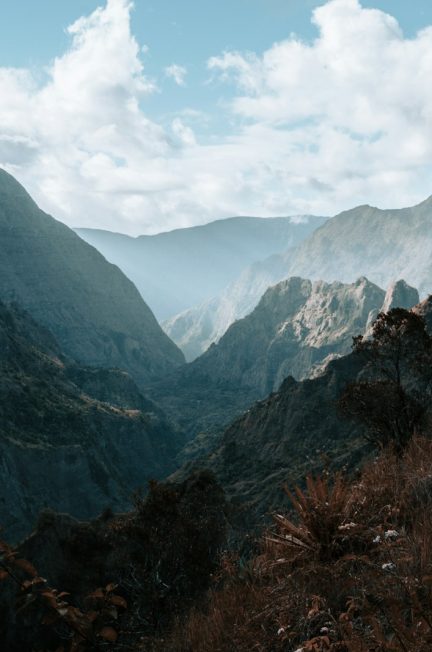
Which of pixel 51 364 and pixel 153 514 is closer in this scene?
pixel 153 514

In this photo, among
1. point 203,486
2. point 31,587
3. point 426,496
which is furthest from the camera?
point 203,486

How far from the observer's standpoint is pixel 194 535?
16359 millimetres

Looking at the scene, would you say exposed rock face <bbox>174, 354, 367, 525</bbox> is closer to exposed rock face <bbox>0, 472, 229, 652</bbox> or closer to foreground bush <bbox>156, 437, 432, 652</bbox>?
exposed rock face <bbox>0, 472, 229, 652</bbox>

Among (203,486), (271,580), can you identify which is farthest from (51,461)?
(271,580)

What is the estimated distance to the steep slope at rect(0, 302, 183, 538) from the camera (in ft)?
279

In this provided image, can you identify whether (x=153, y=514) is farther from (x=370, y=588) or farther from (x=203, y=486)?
(x=370, y=588)

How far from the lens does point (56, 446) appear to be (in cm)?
9831

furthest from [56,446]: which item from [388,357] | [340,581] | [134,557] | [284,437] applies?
[340,581]

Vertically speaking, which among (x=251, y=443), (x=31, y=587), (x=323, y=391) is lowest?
(x=251, y=443)

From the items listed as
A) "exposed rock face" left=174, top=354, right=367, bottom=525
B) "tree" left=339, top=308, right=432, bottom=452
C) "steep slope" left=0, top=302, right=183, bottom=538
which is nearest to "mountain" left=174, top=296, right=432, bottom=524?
"exposed rock face" left=174, top=354, right=367, bottom=525

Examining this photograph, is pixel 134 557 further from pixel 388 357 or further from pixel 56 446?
pixel 56 446

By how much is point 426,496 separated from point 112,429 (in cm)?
14306

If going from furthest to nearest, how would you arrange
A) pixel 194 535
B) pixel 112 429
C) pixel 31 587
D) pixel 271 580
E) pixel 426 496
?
pixel 112 429, pixel 194 535, pixel 426 496, pixel 271 580, pixel 31 587

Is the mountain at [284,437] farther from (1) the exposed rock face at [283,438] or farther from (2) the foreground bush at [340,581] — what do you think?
(2) the foreground bush at [340,581]
